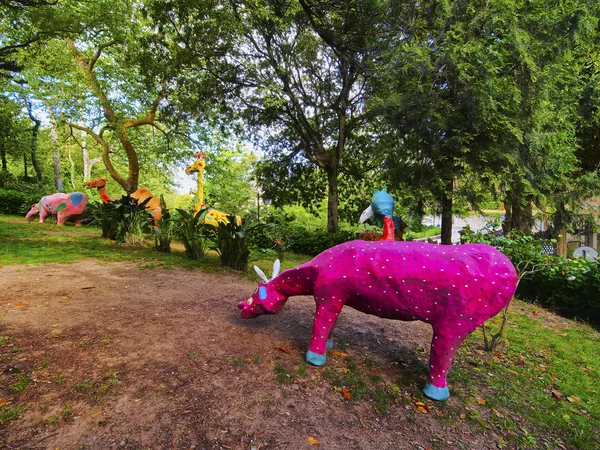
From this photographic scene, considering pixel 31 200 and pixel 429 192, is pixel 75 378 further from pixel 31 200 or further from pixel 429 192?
pixel 31 200

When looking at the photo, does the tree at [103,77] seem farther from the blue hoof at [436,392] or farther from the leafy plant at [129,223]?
the blue hoof at [436,392]

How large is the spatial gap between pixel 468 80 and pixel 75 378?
8200mm

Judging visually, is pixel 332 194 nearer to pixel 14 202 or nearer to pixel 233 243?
pixel 233 243

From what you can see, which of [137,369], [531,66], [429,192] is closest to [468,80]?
[531,66]

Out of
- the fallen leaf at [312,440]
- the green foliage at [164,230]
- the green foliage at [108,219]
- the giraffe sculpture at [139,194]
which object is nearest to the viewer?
the fallen leaf at [312,440]

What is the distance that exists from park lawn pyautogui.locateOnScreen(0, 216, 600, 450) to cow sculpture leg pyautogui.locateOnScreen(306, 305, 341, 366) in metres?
0.15

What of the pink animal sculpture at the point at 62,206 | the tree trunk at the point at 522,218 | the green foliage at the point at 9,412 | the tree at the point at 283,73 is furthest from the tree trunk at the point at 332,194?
the green foliage at the point at 9,412

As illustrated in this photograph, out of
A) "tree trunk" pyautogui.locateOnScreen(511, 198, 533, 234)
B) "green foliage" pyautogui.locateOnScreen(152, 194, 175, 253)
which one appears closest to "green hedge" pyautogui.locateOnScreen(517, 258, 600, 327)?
"tree trunk" pyautogui.locateOnScreen(511, 198, 533, 234)

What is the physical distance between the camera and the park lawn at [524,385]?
2.72m

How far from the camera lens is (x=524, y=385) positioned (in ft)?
11.1

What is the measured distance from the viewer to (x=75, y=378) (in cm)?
268

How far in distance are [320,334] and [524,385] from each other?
6.94 ft

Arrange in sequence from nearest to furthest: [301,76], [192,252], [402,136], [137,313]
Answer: [137,313], [192,252], [402,136], [301,76]

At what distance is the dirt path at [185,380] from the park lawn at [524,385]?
130 millimetres
